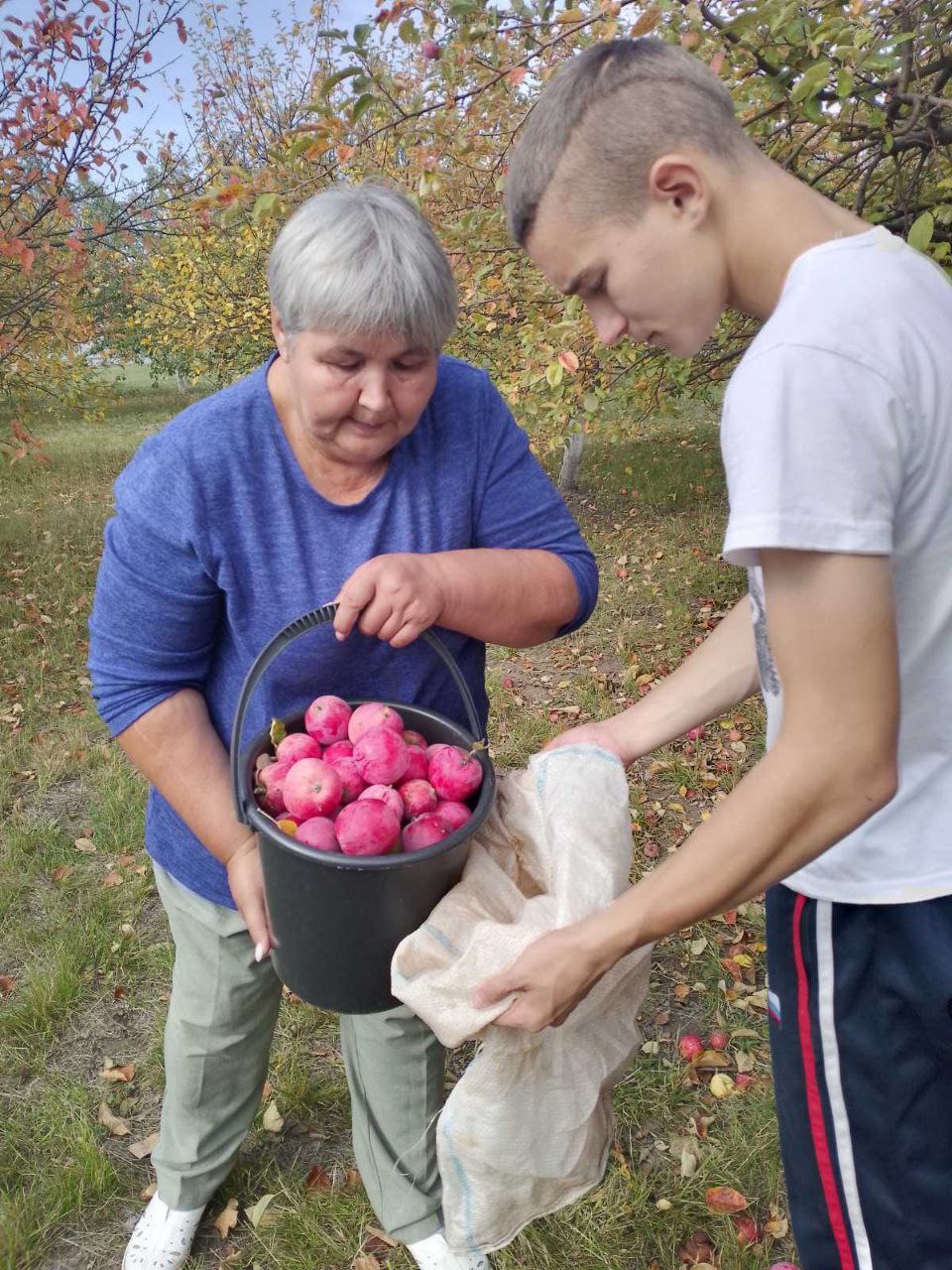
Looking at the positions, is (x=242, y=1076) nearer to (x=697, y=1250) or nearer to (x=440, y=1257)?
(x=440, y=1257)

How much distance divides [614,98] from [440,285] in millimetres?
433

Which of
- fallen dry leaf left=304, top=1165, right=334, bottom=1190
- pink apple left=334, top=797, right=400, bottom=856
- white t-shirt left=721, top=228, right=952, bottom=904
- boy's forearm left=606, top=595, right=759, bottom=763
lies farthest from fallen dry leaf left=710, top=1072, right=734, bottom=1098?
white t-shirt left=721, top=228, right=952, bottom=904

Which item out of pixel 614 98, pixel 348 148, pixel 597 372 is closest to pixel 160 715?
pixel 614 98

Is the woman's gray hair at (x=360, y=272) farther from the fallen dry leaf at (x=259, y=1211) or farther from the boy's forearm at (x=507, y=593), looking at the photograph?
the fallen dry leaf at (x=259, y=1211)

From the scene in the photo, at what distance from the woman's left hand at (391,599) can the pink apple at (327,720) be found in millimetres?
142

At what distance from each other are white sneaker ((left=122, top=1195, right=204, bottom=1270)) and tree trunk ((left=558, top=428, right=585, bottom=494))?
7.39 meters

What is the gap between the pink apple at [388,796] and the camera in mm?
Answer: 1354

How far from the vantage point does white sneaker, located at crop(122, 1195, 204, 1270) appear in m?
2.06

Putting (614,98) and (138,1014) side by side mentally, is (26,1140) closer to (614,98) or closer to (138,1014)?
(138,1014)

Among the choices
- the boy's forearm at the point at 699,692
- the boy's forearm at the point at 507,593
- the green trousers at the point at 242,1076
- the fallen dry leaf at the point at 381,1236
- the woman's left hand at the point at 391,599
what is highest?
the woman's left hand at the point at 391,599

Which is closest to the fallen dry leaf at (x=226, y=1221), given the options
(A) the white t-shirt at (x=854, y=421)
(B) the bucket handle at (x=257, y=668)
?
(B) the bucket handle at (x=257, y=668)

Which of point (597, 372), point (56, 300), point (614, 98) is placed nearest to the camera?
point (614, 98)

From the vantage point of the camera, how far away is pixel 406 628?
4.73 feet

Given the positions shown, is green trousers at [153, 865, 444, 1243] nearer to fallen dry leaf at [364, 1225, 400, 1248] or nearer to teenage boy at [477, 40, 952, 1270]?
fallen dry leaf at [364, 1225, 400, 1248]
